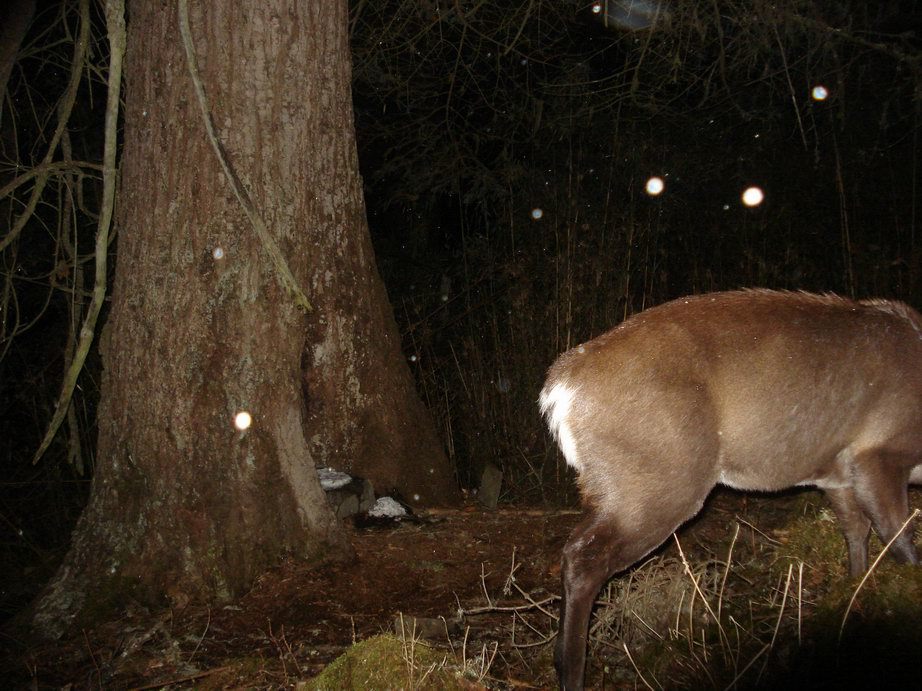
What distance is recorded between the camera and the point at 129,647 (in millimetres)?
3184

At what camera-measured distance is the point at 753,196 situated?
910 centimetres

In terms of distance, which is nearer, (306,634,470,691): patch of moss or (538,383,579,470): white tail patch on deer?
(306,634,470,691): patch of moss

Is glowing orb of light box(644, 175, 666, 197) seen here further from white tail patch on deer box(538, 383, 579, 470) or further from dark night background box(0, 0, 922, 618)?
white tail patch on deer box(538, 383, 579, 470)

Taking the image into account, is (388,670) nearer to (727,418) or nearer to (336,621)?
(336,621)

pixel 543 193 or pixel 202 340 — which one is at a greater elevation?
pixel 543 193

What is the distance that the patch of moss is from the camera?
250 cm

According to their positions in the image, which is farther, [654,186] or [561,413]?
[654,186]

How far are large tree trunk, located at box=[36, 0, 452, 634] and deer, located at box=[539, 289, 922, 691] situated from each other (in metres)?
1.44

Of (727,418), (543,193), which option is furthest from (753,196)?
(727,418)

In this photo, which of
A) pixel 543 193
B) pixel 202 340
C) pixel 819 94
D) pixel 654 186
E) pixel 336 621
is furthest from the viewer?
pixel 654 186

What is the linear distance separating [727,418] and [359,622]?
1.91m

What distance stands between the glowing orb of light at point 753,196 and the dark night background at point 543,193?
127mm

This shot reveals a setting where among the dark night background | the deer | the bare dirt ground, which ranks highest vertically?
the dark night background

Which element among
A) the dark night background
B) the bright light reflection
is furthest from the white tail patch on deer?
the bright light reflection
